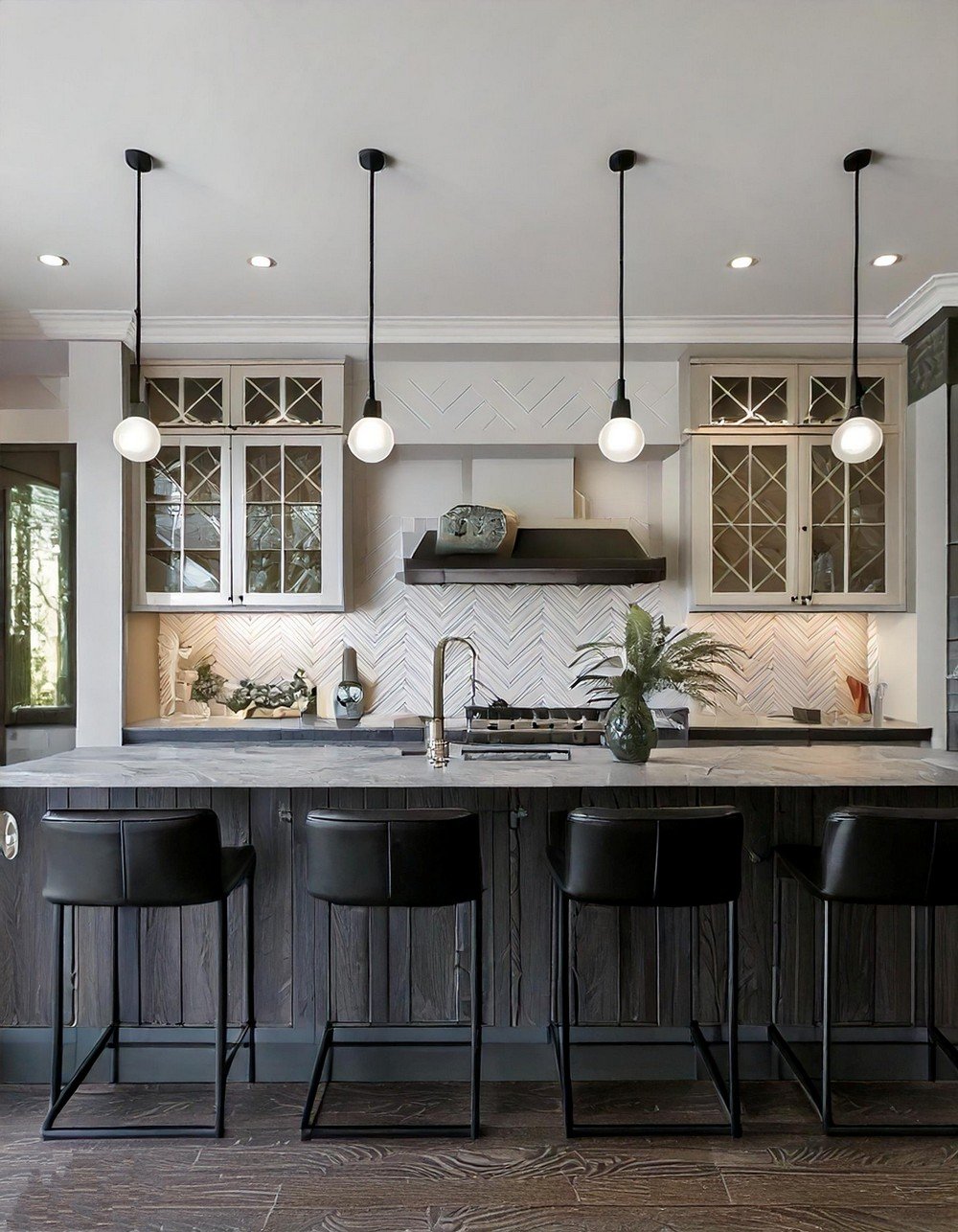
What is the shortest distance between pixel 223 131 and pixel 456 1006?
2.73 meters

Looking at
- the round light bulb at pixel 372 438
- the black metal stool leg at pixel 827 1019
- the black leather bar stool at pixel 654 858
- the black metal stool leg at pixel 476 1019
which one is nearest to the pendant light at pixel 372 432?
the round light bulb at pixel 372 438

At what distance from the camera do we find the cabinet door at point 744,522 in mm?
4020

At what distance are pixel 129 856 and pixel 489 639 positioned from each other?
105 inches

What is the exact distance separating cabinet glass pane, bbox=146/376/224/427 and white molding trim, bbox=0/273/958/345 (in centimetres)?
22

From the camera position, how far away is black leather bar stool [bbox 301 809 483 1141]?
79.2 inches

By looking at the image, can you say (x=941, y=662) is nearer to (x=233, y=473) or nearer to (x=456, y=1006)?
(x=456, y=1006)

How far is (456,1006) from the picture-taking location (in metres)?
2.43

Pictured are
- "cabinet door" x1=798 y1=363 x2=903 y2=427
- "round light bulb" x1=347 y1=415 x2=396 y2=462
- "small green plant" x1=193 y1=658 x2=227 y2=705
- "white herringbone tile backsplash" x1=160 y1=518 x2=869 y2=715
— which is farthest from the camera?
"white herringbone tile backsplash" x1=160 y1=518 x2=869 y2=715

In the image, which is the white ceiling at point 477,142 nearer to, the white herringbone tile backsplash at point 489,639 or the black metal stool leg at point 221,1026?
the white herringbone tile backsplash at point 489,639

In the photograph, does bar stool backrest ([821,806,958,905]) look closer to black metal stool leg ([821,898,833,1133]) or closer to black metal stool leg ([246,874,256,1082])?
black metal stool leg ([821,898,833,1133])

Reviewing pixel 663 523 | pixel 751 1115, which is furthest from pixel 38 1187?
pixel 663 523

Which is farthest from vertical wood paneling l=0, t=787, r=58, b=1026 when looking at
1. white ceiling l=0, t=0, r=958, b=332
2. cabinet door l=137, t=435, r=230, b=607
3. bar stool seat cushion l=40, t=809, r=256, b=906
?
white ceiling l=0, t=0, r=958, b=332

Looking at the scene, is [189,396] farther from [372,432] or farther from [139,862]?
[139,862]

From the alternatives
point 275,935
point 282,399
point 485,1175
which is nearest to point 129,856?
point 275,935
